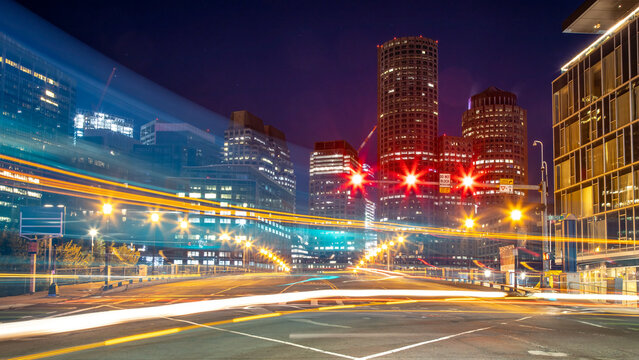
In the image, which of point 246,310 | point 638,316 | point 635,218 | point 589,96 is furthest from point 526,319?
point 589,96

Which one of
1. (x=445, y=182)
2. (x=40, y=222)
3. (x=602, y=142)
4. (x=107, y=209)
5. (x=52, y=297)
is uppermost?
(x=602, y=142)

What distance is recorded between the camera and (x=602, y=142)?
185 feet

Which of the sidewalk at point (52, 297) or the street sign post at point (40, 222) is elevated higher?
the street sign post at point (40, 222)

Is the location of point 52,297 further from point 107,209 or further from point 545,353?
point 545,353

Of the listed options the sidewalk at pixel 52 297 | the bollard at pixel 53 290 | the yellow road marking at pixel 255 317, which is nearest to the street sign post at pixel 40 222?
the sidewalk at pixel 52 297

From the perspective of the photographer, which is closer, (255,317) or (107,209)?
(255,317)

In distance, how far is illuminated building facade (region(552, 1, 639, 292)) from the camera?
51281mm

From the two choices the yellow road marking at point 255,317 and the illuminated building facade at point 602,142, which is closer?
the yellow road marking at point 255,317

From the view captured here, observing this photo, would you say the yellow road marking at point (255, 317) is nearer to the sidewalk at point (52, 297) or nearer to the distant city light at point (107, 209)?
the sidewalk at point (52, 297)

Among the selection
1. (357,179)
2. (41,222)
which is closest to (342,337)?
(357,179)

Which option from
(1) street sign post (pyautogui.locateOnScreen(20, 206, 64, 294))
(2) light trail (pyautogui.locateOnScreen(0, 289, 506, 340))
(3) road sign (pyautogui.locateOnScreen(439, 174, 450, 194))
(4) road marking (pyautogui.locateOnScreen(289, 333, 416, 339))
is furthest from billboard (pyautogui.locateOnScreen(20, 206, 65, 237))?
(4) road marking (pyautogui.locateOnScreen(289, 333, 416, 339))

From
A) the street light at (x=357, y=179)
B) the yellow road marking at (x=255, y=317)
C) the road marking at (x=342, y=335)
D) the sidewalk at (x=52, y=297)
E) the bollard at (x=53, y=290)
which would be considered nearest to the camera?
the road marking at (x=342, y=335)

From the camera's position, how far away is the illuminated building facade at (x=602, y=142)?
51.3 meters

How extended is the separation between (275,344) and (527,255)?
508ft
